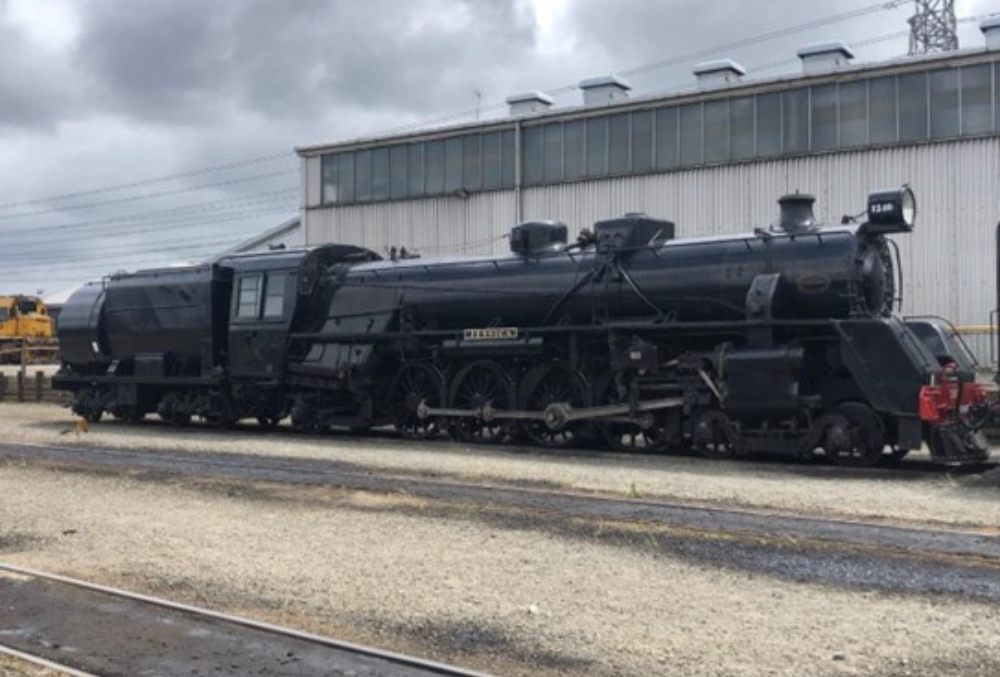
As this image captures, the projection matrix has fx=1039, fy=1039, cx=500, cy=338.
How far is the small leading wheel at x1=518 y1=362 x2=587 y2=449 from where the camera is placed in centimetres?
1630

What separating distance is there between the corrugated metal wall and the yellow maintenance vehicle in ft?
80.0

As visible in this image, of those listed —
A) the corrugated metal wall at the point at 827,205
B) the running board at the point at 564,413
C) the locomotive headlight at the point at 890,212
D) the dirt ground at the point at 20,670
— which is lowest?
the dirt ground at the point at 20,670

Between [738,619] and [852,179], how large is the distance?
25412 mm

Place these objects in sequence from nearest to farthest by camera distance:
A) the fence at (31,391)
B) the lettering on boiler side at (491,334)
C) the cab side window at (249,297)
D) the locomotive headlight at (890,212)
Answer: the locomotive headlight at (890,212) → the lettering on boiler side at (491,334) → the cab side window at (249,297) → the fence at (31,391)

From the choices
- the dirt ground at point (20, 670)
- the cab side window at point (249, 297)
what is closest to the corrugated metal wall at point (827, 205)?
the cab side window at point (249, 297)

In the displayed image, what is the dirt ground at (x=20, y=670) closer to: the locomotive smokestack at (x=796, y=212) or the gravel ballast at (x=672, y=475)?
the gravel ballast at (x=672, y=475)

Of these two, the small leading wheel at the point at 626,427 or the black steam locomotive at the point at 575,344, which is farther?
the small leading wheel at the point at 626,427

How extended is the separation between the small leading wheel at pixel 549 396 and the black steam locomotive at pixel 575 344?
1.4 inches

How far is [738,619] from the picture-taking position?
620cm

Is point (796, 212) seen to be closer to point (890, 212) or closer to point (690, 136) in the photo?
point (890, 212)

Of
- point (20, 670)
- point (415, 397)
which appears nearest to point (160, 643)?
point (20, 670)

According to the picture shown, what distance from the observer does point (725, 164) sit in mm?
31422

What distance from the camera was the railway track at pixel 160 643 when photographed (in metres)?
5.50

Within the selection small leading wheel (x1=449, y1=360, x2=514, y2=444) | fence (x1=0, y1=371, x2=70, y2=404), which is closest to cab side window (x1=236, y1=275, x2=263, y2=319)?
small leading wheel (x1=449, y1=360, x2=514, y2=444)
